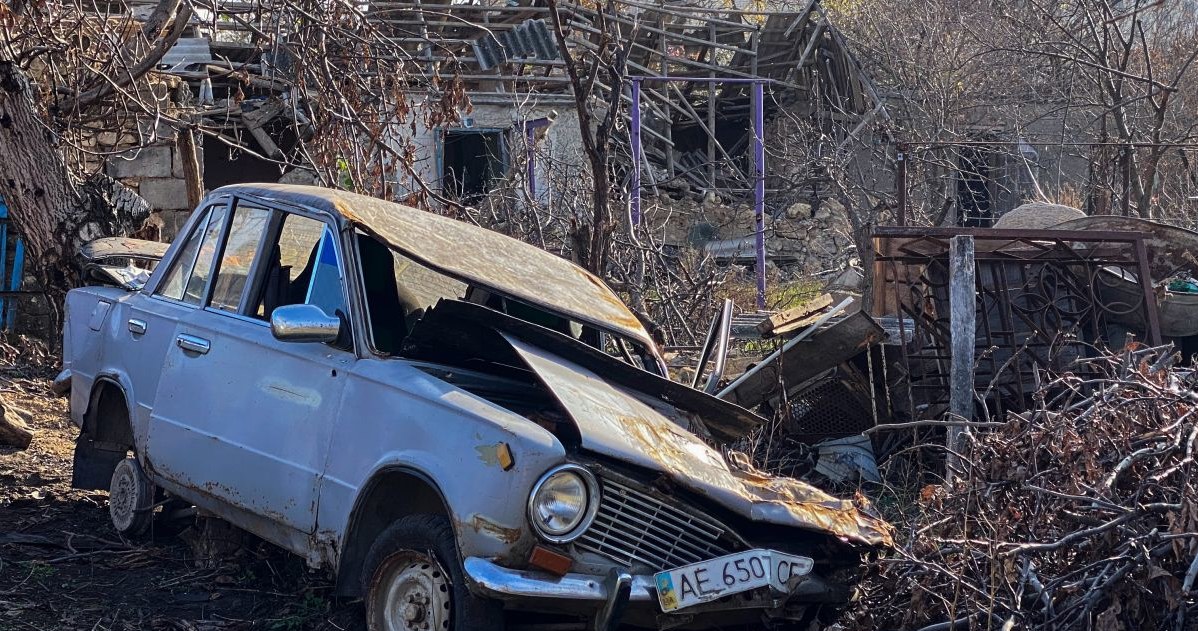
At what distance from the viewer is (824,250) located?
19344 millimetres

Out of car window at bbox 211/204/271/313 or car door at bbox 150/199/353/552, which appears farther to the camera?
car window at bbox 211/204/271/313

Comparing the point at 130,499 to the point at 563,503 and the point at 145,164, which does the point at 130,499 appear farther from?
the point at 145,164

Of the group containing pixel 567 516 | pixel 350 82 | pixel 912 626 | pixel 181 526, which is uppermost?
pixel 350 82

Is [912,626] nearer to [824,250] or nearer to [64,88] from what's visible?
[64,88]

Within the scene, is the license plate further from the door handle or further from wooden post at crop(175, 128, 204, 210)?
wooden post at crop(175, 128, 204, 210)

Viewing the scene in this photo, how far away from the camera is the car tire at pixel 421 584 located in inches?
139

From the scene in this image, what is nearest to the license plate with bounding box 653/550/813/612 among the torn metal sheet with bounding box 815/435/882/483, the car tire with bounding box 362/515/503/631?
the car tire with bounding box 362/515/503/631

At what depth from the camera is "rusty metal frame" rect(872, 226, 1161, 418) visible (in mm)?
7125

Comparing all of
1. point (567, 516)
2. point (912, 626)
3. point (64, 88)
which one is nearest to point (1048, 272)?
point (912, 626)

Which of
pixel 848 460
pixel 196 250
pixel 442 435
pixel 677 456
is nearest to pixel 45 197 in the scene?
pixel 196 250

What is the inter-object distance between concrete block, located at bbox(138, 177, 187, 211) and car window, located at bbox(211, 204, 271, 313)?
797 cm

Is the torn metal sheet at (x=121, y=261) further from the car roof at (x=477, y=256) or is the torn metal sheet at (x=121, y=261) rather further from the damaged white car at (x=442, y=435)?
the car roof at (x=477, y=256)

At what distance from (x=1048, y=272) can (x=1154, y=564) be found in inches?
168

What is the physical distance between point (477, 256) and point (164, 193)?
29.6 feet
